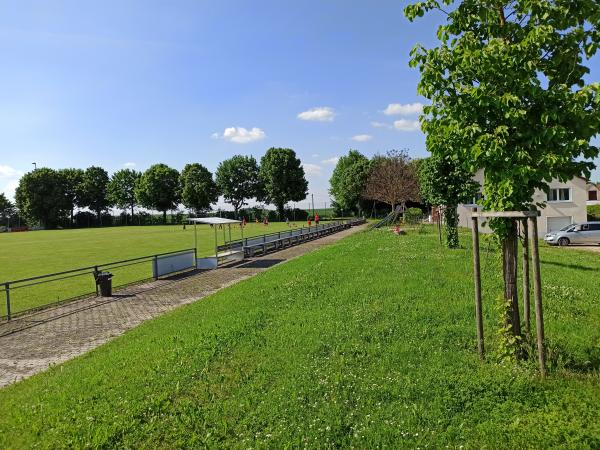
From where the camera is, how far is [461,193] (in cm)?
2056

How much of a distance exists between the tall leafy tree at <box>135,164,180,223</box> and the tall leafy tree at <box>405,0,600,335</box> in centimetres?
9649

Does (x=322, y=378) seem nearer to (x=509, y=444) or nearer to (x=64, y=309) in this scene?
(x=509, y=444)

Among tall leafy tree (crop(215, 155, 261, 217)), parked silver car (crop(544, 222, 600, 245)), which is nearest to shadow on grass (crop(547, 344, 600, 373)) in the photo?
parked silver car (crop(544, 222, 600, 245))

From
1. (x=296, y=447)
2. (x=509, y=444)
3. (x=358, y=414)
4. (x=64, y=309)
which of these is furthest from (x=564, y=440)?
(x=64, y=309)

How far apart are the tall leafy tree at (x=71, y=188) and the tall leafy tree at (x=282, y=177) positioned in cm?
3968

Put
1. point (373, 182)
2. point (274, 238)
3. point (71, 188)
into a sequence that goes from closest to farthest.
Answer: point (274, 238) < point (373, 182) < point (71, 188)

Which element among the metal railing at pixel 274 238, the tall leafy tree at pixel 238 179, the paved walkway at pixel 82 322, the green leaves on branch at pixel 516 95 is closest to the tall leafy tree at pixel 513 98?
the green leaves on branch at pixel 516 95

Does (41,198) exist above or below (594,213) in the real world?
above

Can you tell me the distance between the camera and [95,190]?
9900cm

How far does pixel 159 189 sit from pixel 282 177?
2721 cm

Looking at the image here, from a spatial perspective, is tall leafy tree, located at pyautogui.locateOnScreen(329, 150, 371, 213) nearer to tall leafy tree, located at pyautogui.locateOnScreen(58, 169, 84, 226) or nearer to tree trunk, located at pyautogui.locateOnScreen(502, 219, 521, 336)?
tall leafy tree, located at pyautogui.locateOnScreen(58, 169, 84, 226)

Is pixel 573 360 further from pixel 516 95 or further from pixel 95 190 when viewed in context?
pixel 95 190

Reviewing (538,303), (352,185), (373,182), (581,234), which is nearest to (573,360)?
(538,303)

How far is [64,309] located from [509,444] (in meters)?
12.8
